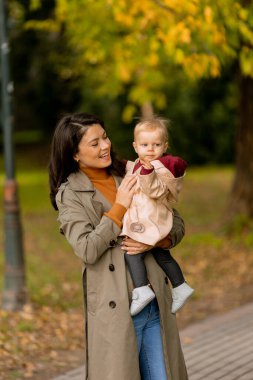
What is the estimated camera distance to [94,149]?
13.3 feet

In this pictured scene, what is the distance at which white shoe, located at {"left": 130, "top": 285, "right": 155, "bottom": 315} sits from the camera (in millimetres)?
3943

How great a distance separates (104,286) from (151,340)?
1.20 ft

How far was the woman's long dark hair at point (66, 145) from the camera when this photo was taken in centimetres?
408

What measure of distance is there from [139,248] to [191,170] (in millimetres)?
22160

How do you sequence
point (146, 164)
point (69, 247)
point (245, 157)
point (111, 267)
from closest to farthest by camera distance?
point (146, 164)
point (111, 267)
point (245, 157)
point (69, 247)

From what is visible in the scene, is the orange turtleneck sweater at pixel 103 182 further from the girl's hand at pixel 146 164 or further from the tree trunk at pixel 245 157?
the tree trunk at pixel 245 157

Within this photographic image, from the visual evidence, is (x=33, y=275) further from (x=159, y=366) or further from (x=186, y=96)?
(x=186, y=96)

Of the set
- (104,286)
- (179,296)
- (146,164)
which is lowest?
(179,296)

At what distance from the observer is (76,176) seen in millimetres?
4137

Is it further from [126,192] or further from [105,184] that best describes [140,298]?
[105,184]

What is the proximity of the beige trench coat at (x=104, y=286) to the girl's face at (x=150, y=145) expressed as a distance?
32 cm

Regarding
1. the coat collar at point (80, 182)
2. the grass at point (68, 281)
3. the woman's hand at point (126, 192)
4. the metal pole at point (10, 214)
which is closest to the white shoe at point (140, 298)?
the woman's hand at point (126, 192)

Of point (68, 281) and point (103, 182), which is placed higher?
point (103, 182)

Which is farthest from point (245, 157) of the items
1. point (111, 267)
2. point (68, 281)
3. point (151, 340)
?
point (111, 267)
